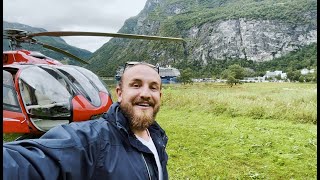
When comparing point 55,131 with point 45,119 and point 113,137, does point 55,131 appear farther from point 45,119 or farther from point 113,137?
point 45,119

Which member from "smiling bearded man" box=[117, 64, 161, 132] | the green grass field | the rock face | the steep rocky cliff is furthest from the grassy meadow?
the rock face

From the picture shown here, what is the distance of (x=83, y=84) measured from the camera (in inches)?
232

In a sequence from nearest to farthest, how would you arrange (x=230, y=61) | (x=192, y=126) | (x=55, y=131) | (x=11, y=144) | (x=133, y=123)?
(x=11, y=144) → (x=55, y=131) → (x=133, y=123) → (x=192, y=126) → (x=230, y=61)

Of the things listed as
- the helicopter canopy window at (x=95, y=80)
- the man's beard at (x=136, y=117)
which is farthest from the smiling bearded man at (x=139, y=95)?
the helicopter canopy window at (x=95, y=80)

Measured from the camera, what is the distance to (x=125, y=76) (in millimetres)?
2037

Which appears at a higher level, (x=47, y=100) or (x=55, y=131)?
(x=55, y=131)

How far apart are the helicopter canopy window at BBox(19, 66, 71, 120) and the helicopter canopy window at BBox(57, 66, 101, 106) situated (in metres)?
0.34

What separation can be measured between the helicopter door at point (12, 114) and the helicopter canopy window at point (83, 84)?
36.9 inches

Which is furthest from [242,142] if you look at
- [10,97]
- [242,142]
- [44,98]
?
[10,97]

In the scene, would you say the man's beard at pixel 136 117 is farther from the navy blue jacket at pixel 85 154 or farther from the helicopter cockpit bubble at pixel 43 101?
the helicopter cockpit bubble at pixel 43 101

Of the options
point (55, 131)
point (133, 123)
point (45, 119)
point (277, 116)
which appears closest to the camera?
point (55, 131)

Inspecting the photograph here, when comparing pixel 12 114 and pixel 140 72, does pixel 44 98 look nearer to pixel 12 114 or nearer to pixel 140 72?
pixel 12 114

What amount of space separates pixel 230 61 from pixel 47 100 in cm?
13342

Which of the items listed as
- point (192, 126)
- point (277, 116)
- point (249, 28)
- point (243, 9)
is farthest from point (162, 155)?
point (243, 9)
